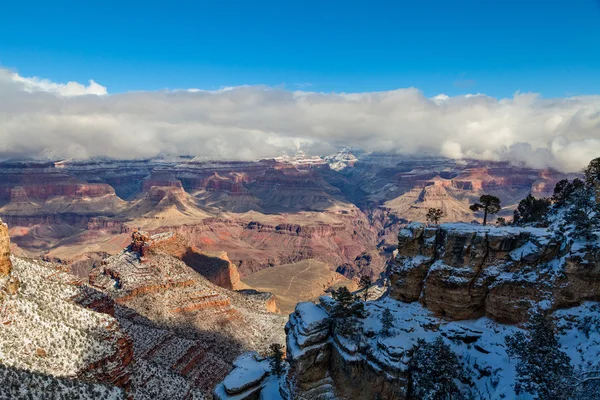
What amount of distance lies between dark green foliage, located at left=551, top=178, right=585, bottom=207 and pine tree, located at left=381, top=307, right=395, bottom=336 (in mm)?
31534

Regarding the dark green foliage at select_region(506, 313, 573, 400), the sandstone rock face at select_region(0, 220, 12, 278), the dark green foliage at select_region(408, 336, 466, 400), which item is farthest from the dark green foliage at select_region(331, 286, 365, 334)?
the sandstone rock face at select_region(0, 220, 12, 278)

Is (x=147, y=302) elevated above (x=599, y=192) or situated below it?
below

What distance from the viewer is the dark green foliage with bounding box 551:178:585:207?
158 ft

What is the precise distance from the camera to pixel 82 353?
32344 mm

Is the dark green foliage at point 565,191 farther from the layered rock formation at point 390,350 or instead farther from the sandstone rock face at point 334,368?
the sandstone rock face at point 334,368

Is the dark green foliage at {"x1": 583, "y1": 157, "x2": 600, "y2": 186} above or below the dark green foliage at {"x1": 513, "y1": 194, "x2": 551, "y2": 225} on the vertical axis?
above

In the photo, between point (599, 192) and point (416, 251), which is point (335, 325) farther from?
point (599, 192)

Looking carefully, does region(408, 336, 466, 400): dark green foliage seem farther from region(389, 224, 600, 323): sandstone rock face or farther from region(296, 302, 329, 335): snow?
region(296, 302, 329, 335): snow

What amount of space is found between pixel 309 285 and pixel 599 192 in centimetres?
12152

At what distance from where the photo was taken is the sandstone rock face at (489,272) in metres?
26.8

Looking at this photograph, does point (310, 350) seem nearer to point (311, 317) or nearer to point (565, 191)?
point (311, 317)

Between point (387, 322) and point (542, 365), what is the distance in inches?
448

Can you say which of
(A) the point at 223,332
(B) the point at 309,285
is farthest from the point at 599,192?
(B) the point at 309,285

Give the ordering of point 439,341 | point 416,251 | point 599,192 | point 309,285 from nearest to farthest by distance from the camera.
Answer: point 439,341 < point 416,251 < point 599,192 < point 309,285
